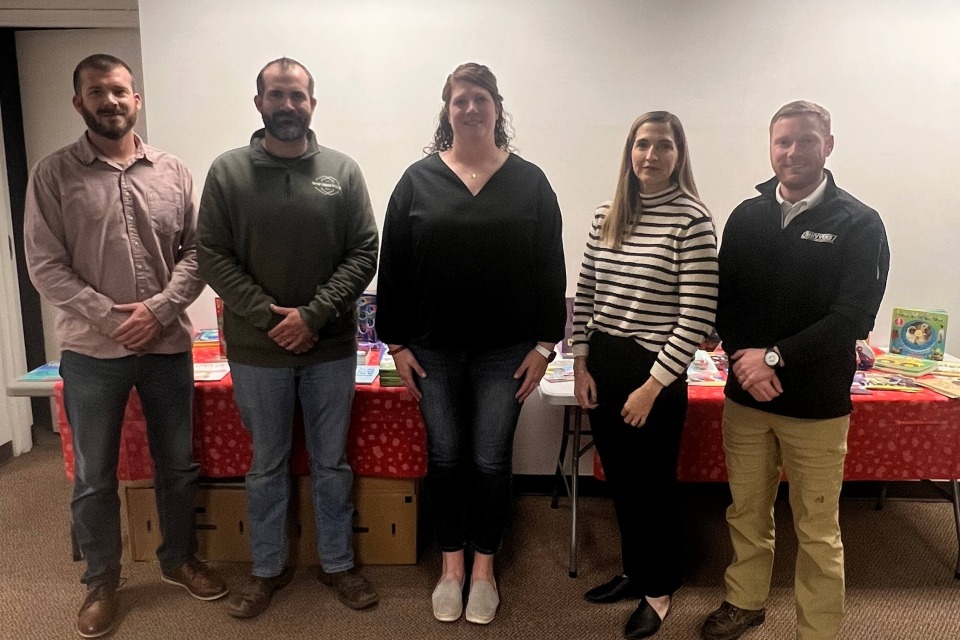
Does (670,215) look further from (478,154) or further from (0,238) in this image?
(0,238)

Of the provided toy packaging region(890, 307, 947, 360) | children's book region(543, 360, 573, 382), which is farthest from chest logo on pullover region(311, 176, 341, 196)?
toy packaging region(890, 307, 947, 360)

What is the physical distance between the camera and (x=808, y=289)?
64.6 inches

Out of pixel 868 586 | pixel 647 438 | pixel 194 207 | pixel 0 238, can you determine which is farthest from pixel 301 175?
pixel 868 586

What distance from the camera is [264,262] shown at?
1857mm

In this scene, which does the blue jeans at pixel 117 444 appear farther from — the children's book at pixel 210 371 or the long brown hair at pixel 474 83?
the long brown hair at pixel 474 83

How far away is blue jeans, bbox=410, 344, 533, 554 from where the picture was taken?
74.5 inches

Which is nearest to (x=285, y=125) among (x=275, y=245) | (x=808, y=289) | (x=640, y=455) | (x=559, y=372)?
(x=275, y=245)

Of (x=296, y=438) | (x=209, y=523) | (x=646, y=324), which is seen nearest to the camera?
(x=646, y=324)

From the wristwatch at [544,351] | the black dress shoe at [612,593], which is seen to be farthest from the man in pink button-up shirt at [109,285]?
the black dress shoe at [612,593]

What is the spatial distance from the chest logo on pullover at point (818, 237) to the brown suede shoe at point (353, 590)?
1646 millimetres

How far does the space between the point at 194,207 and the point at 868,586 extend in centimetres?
255

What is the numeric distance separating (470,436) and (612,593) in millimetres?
710

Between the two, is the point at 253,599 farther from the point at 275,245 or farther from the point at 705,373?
the point at 705,373

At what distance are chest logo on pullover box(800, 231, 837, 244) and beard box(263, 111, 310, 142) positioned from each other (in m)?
1.36
